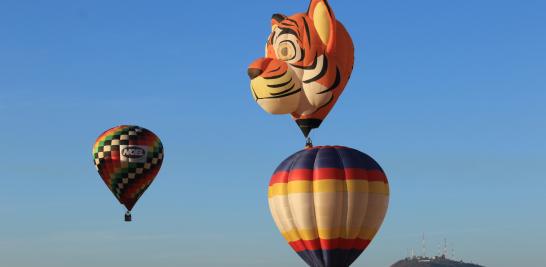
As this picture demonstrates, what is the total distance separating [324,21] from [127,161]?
1974 cm

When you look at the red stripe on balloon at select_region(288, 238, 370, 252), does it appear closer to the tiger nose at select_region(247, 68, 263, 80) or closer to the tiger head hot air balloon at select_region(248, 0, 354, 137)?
the tiger head hot air balloon at select_region(248, 0, 354, 137)

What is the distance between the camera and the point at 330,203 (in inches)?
1961

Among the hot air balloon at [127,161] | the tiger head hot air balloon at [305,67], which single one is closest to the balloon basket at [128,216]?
the hot air balloon at [127,161]

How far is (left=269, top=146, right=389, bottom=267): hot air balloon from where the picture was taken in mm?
49938

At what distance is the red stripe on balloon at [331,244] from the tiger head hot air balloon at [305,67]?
6.19m

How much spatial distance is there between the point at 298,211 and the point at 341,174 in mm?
2693

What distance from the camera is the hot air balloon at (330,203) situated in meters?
49.9

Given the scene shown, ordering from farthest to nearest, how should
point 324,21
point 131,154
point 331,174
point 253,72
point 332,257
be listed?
point 131,154
point 253,72
point 324,21
point 332,257
point 331,174

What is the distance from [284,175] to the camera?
5128cm

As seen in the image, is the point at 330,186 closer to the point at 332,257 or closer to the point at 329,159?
the point at 329,159

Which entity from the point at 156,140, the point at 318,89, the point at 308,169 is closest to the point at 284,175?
the point at 308,169

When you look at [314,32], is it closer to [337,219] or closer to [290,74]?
[290,74]

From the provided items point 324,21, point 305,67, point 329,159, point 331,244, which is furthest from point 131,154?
point 331,244

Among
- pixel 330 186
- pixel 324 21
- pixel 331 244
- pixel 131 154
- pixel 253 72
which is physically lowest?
pixel 331 244
